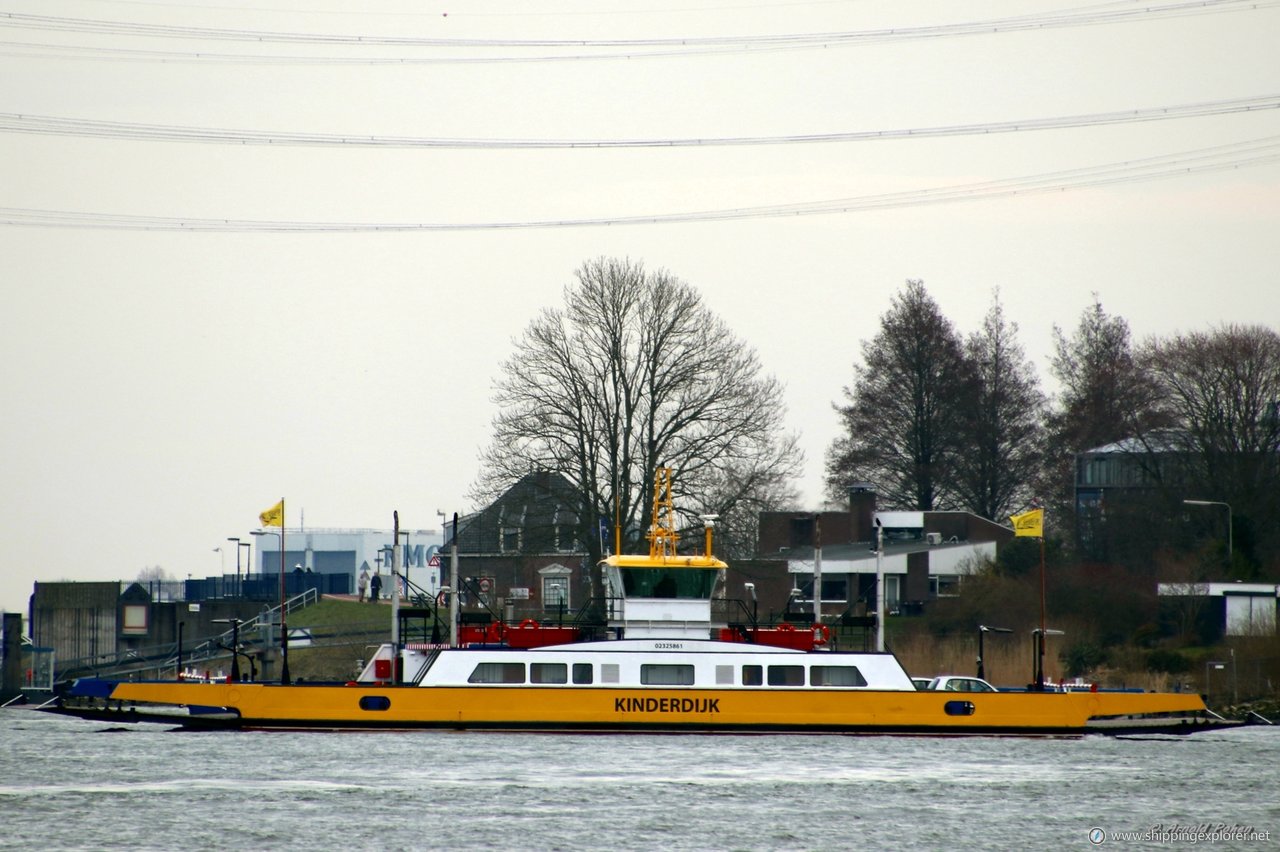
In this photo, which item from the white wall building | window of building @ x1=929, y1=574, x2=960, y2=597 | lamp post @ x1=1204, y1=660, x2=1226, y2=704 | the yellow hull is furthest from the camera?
the white wall building

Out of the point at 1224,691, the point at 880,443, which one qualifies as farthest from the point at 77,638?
the point at 1224,691

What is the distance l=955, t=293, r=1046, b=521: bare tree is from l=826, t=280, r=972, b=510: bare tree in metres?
0.70

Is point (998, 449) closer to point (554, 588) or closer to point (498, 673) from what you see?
point (554, 588)

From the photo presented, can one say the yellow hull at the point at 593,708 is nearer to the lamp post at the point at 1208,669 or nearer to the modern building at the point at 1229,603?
the lamp post at the point at 1208,669

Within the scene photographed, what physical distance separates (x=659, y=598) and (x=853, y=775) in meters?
7.15

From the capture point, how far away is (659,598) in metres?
43.1

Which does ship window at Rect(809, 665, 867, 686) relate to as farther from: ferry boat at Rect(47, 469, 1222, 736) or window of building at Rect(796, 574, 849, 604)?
window of building at Rect(796, 574, 849, 604)

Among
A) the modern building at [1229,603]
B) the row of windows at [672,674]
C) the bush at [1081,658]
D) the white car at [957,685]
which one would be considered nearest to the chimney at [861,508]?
the modern building at [1229,603]

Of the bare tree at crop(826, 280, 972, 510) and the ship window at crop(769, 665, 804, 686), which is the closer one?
the ship window at crop(769, 665, 804, 686)

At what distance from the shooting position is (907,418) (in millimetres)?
88125

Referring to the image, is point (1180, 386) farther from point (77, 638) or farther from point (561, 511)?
point (77, 638)

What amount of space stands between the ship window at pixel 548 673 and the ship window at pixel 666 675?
5.75 ft

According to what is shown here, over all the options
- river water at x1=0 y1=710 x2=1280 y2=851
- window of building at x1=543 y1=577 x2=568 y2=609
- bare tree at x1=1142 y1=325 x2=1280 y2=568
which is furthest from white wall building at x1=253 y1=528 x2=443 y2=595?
river water at x1=0 y1=710 x2=1280 y2=851

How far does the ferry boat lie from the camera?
1617 inches
